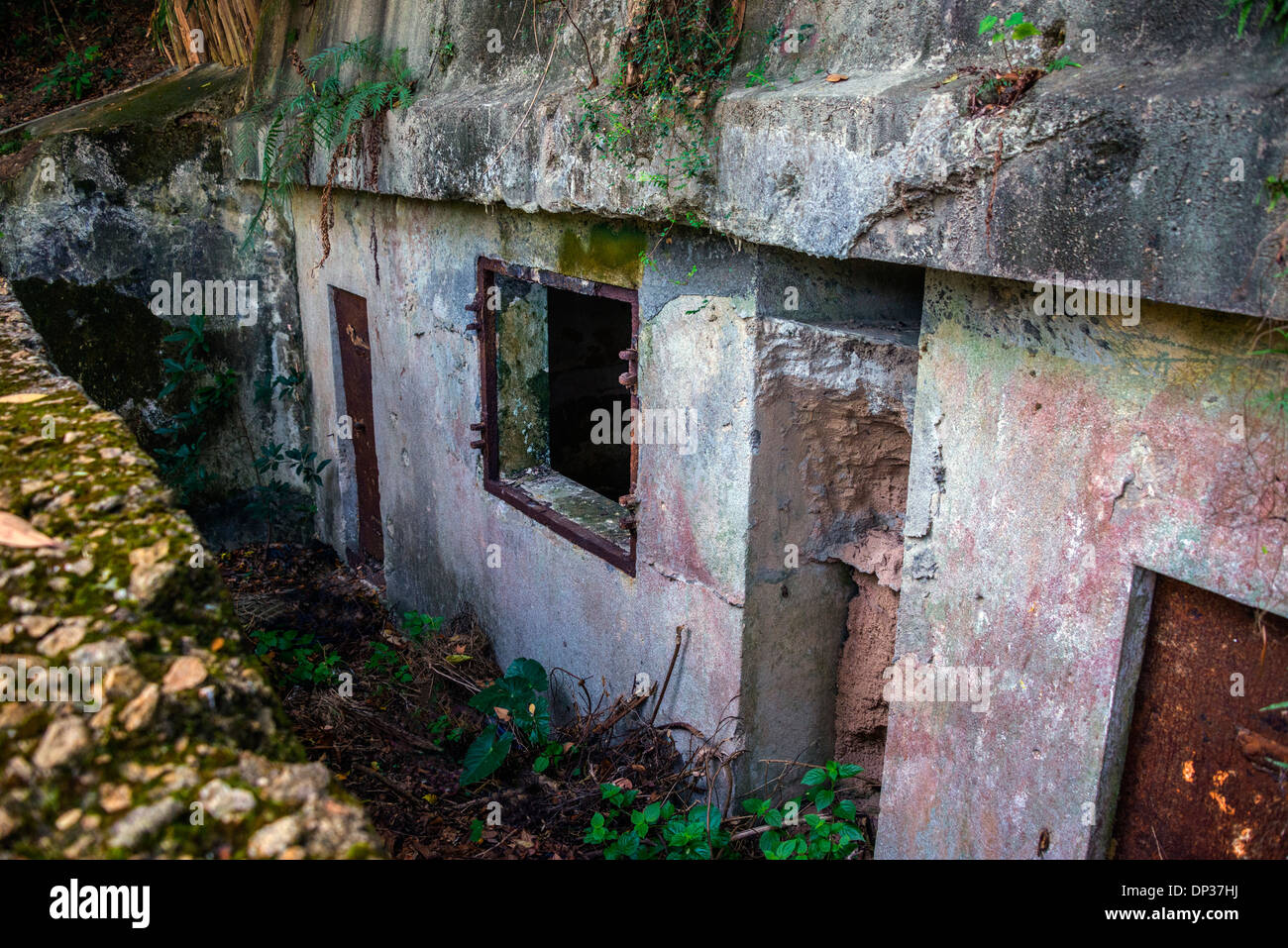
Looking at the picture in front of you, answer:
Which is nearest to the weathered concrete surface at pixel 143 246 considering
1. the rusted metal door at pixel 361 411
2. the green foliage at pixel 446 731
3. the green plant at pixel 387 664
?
the rusted metal door at pixel 361 411

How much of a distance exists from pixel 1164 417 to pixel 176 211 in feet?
20.0

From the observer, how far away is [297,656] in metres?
5.27

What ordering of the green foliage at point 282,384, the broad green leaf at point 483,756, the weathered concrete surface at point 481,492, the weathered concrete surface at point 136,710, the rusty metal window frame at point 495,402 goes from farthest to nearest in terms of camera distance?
1. the green foliage at point 282,384
2. the broad green leaf at point 483,756
3. the rusty metal window frame at point 495,402
4. the weathered concrete surface at point 481,492
5. the weathered concrete surface at point 136,710

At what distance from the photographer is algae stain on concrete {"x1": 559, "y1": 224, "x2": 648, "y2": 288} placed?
3.56 metres

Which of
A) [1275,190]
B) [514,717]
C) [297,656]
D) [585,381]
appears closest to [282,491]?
[297,656]

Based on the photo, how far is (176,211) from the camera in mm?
6277

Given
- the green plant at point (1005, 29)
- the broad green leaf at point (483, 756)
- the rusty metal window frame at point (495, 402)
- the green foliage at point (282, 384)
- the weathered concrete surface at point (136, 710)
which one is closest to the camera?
the weathered concrete surface at point (136, 710)

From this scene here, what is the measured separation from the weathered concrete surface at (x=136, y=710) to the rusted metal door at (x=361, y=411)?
4.36 meters

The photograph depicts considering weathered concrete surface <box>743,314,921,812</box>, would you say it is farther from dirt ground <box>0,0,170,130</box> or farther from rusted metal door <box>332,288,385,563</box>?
dirt ground <box>0,0,170,130</box>

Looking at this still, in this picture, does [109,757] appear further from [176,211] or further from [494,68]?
[176,211]

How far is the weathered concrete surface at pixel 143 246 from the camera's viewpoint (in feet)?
19.2

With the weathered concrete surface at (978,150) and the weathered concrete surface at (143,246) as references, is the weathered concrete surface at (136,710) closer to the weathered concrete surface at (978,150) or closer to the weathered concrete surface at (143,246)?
the weathered concrete surface at (978,150)

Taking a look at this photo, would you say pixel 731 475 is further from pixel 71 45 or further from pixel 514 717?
pixel 71 45
